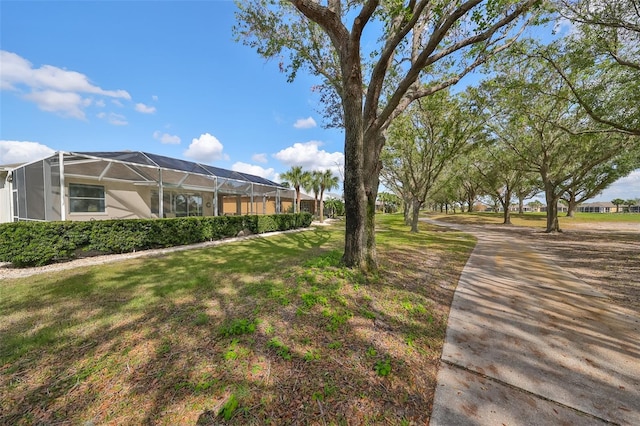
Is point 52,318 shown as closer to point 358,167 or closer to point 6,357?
point 6,357

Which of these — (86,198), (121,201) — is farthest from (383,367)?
(121,201)

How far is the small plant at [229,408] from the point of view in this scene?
5.87 ft

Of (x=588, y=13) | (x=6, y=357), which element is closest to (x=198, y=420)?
(x=6, y=357)

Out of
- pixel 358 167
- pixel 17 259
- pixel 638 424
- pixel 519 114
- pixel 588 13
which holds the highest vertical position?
pixel 588 13

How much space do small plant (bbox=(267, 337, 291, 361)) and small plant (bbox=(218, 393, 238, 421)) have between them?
65 centimetres

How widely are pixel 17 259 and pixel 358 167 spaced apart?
8.60 meters

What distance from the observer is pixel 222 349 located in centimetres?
259

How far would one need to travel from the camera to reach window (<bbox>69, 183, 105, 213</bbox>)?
34.6 feet

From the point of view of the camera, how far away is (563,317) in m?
3.59

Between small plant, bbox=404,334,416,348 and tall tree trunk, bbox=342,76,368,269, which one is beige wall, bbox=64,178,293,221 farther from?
small plant, bbox=404,334,416,348

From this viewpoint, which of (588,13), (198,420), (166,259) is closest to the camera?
(198,420)

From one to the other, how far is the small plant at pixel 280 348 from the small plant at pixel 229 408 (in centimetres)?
65

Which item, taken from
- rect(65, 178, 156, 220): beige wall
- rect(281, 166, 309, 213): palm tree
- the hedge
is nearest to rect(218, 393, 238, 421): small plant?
the hedge

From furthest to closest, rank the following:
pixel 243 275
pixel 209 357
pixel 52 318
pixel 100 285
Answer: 1. pixel 243 275
2. pixel 100 285
3. pixel 52 318
4. pixel 209 357
